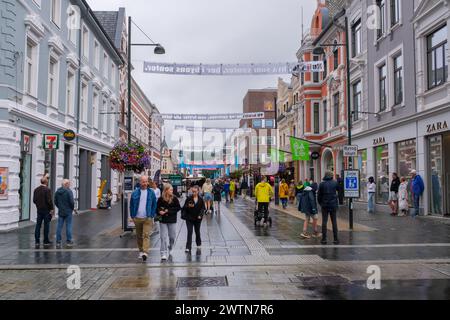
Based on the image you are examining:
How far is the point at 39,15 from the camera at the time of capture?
55.1 feet

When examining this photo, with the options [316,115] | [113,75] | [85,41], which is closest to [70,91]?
[85,41]

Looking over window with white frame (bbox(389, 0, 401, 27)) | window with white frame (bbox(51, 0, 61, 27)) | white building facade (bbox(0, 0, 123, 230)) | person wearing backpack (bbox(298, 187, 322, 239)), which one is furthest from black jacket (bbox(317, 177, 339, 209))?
window with white frame (bbox(51, 0, 61, 27))

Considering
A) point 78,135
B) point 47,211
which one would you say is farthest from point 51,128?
point 47,211

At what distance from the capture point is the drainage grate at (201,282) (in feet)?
22.7

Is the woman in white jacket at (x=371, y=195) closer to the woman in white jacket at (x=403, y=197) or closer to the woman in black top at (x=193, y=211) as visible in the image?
the woman in white jacket at (x=403, y=197)

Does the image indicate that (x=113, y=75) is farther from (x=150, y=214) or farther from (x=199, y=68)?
(x=150, y=214)

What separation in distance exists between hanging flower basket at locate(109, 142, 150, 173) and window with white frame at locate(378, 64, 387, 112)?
525 inches

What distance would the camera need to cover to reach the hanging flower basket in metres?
14.4

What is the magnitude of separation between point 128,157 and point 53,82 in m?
7.10

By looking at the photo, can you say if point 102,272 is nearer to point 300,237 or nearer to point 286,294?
point 286,294

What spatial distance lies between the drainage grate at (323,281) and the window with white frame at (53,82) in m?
15.0

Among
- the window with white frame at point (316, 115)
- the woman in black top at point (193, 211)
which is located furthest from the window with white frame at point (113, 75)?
the woman in black top at point (193, 211)

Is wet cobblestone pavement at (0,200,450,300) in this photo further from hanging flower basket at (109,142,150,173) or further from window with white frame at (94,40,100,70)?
window with white frame at (94,40,100,70)
